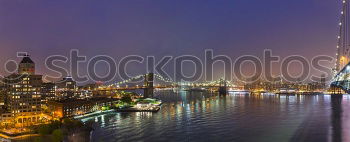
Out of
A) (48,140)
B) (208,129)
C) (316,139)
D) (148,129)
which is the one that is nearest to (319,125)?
(316,139)

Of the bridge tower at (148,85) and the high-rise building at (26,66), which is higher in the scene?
the high-rise building at (26,66)

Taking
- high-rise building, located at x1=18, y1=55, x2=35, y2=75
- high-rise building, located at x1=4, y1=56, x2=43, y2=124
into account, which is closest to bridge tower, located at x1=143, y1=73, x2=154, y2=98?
high-rise building, located at x1=18, y1=55, x2=35, y2=75

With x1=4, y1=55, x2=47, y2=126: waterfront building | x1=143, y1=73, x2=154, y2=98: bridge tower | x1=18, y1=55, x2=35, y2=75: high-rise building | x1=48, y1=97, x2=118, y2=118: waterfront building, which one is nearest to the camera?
x1=4, y1=55, x2=47, y2=126: waterfront building

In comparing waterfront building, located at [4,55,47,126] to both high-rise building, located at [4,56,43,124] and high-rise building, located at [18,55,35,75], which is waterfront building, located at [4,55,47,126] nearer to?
high-rise building, located at [4,56,43,124]

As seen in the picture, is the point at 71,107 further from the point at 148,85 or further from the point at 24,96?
the point at 148,85

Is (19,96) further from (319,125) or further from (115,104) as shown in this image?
(319,125)

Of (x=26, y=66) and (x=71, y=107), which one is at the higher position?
(x=26, y=66)

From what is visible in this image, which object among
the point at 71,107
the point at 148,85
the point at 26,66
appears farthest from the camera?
the point at 148,85

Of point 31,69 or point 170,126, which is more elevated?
point 31,69

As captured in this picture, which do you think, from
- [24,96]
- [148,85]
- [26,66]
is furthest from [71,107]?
[148,85]

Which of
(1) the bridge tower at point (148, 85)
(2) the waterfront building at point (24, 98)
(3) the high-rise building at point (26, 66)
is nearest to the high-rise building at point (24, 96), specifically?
(2) the waterfront building at point (24, 98)

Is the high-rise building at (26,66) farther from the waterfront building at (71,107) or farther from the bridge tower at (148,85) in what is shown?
the bridge tower at (148,85)
